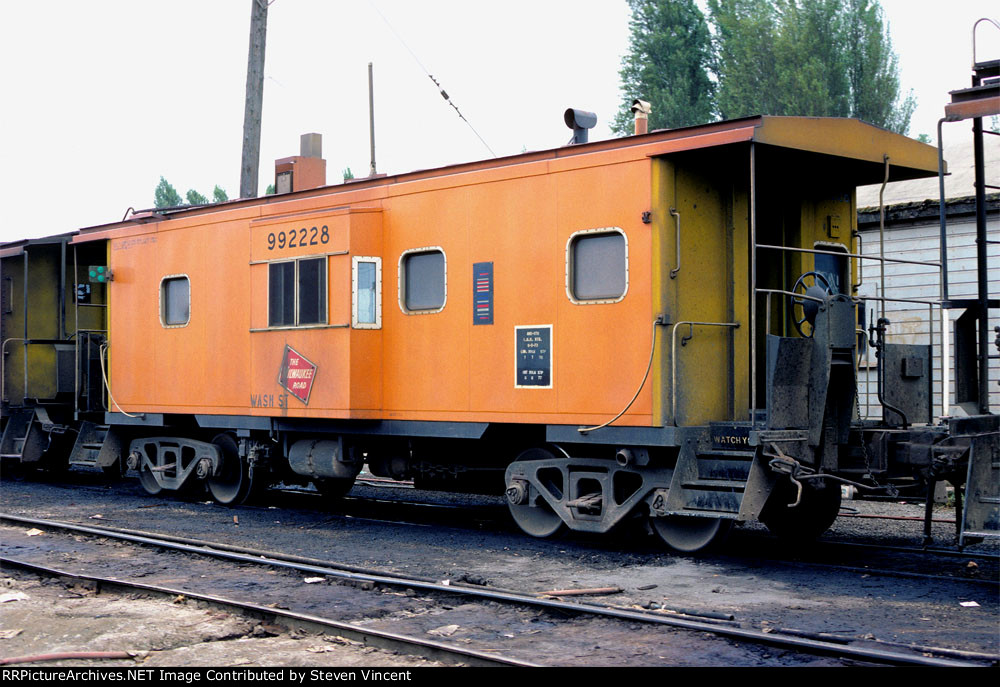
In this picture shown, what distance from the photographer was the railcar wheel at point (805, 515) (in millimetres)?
9695

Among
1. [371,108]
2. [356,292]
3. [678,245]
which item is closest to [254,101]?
[371,108]

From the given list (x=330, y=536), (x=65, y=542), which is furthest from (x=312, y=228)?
(x=65, y=542)

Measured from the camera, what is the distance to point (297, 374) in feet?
37.8

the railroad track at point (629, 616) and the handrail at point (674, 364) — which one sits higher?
the handrail at point (674, 364)

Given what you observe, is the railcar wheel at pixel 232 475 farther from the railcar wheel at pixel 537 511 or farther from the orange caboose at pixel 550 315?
the railcar wheel at pixel 537 511

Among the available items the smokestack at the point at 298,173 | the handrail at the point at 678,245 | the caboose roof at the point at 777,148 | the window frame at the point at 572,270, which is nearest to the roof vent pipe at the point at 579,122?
the caboose roof at the point at 777,148

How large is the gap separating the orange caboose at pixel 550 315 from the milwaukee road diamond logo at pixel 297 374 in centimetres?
2

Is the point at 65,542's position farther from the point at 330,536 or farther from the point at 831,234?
the point at 831,234

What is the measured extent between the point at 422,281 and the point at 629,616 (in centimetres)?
495

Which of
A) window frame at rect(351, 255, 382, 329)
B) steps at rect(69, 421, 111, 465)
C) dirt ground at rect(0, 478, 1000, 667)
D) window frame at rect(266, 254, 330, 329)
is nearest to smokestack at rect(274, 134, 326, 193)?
window frame at rect(266, 254, 330, 329)

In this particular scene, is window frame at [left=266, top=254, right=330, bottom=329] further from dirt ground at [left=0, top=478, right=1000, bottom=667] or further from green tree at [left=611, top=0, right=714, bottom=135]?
green tree at [left=611, top=0, right=714, bottom=135]

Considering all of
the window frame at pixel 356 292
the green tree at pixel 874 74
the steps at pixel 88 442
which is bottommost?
the steps at pixel 88 442

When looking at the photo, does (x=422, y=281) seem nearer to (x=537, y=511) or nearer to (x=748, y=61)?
A: (x=537, y=511)

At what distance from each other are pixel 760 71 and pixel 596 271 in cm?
3890
